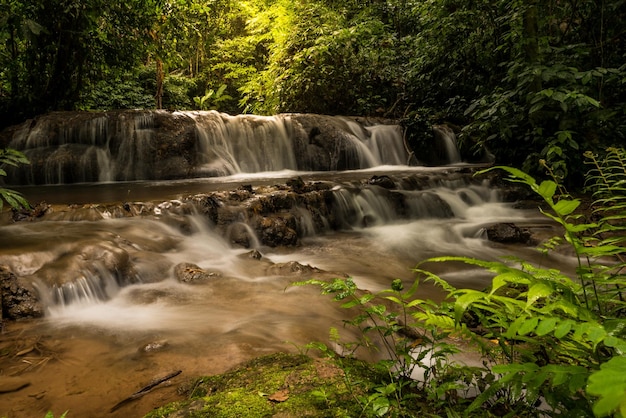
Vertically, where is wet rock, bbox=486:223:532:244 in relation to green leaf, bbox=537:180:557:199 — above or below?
below

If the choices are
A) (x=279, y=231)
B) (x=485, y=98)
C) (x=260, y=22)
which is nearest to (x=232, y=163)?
(x=279, y=231)

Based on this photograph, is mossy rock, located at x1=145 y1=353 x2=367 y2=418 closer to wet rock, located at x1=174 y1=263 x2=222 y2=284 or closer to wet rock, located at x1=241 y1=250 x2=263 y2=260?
wet rock, located at x1=174 y1=263 x2=222 y2=284

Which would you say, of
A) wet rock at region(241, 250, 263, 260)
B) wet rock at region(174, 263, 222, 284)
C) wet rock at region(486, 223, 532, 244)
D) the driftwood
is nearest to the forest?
the driftwood

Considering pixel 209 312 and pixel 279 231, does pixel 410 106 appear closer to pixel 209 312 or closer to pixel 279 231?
pixel 279 231

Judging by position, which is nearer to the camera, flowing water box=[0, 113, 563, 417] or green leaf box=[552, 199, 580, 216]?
green leaf box=[552, 199, 580, 216]

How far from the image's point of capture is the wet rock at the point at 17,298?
113 inches

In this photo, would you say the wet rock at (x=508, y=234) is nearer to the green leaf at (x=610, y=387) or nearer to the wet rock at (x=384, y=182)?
the wet rock at (x=384, y=182)

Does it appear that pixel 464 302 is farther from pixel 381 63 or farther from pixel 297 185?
pixel 381 63

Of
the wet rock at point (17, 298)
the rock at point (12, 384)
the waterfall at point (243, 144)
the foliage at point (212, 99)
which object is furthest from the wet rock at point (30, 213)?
the foliage at point (212, 99)

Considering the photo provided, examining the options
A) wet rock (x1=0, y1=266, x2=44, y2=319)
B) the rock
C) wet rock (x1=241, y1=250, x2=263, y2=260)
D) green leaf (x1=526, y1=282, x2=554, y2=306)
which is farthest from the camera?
wet rock (x1=241, y1=250, x2=263, y2=260)

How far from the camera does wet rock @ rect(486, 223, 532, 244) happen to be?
5.35m

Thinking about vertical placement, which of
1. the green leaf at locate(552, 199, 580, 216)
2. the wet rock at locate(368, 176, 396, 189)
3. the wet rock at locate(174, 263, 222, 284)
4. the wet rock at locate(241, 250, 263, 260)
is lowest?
the wet rock at locate(241, 250, 263, 260)

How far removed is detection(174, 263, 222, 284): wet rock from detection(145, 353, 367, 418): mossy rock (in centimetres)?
224

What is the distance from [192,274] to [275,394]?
2.78 m
